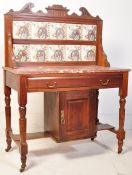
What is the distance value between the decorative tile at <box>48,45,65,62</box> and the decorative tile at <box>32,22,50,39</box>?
0.12m

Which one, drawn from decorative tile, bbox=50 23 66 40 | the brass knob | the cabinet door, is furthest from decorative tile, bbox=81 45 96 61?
the brass knob

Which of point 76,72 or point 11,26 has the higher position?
point 11,26

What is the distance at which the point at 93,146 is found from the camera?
123 inches

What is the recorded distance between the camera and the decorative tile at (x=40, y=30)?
2771mm

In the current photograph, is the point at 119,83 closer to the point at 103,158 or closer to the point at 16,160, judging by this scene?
the point at 103,158

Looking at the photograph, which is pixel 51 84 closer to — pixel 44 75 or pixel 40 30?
pixel 44 75

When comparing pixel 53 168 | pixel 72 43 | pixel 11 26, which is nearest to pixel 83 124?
pixel 53 168

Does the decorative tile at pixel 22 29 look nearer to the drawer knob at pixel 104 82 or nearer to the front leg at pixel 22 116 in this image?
the front leg at pixel 22 116

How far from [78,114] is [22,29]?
37.7 inches

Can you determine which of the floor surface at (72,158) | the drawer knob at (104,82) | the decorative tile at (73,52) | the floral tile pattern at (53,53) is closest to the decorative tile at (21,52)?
the floral tile pattern at (53,53)

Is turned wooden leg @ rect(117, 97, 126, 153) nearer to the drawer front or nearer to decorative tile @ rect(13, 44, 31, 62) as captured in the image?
Result: the drawer front

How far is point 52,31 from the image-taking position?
9.34ft

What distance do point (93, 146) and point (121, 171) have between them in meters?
0.65

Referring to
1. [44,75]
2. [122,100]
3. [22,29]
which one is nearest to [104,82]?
[122,100]
